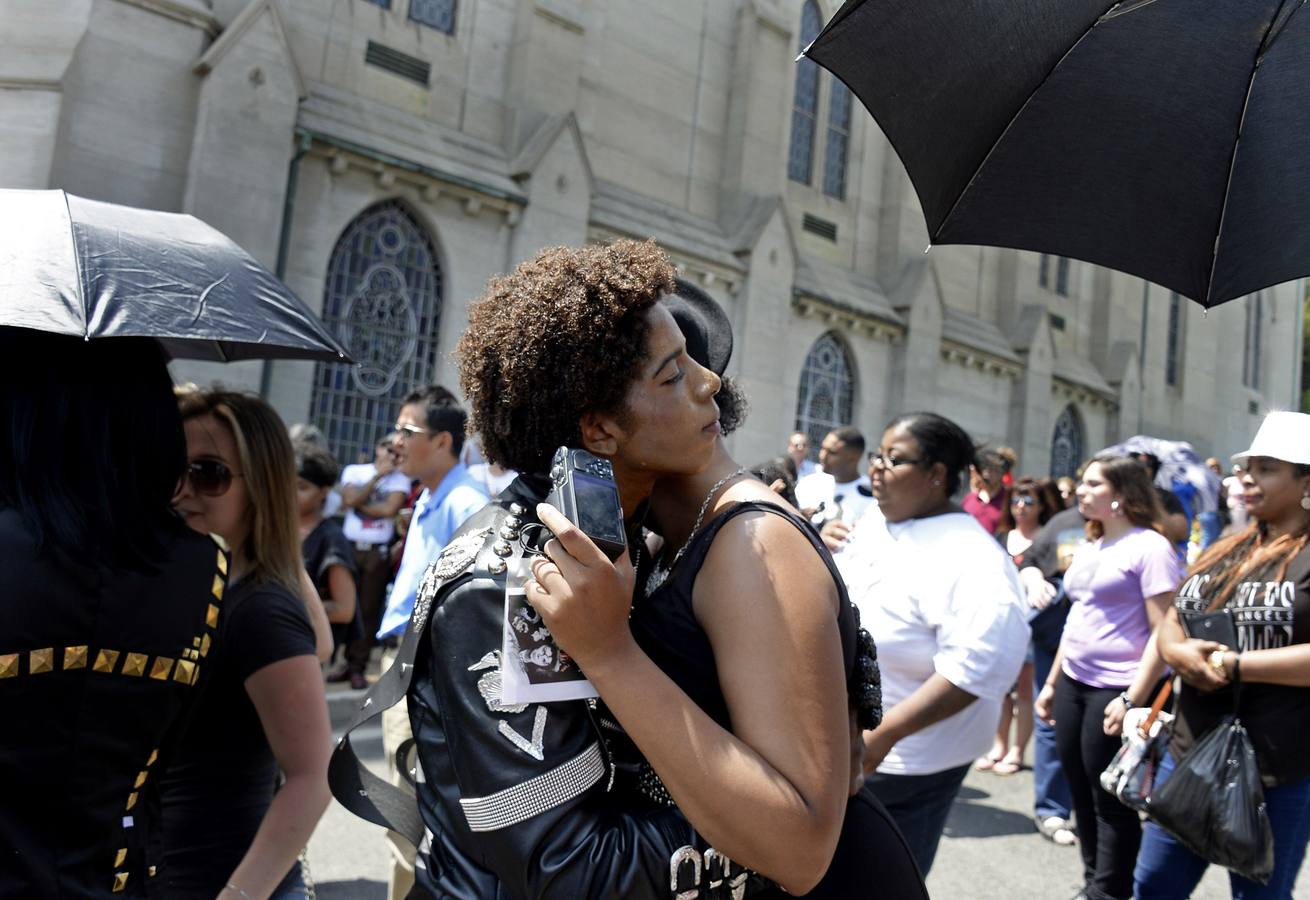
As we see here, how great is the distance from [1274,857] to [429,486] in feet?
12.6

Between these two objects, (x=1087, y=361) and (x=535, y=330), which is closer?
(x=535, y=330)

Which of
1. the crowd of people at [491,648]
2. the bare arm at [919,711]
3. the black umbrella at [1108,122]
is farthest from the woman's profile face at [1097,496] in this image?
the black umbrella at [1108,122]

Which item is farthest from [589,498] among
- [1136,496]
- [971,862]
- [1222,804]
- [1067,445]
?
[1067,445]

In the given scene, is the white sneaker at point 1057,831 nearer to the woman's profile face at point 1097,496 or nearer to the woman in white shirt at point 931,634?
the woman's profile face at point 1097,496

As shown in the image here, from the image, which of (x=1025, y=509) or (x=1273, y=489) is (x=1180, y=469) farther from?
(x=1273, y=489)

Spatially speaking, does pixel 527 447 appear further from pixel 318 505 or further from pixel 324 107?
pixel 324 107

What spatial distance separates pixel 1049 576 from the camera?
22.8 ft

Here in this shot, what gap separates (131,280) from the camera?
6.91 ft

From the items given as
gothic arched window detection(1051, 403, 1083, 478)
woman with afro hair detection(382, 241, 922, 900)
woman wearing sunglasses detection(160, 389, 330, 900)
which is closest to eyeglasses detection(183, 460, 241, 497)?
woman wearing sunglasses detection(160, 389, 330, 900)

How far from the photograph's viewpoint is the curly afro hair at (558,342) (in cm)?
150

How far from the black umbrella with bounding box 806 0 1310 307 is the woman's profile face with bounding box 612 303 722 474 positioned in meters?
1.08

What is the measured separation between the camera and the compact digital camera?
136cm

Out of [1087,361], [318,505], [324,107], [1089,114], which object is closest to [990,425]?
[1087,361]

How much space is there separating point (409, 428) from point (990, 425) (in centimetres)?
1888
